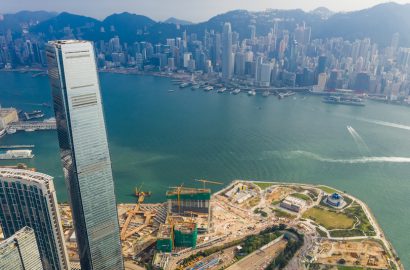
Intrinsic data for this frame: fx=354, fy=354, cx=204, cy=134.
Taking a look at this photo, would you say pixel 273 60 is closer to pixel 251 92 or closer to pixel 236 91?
pixel 251 92

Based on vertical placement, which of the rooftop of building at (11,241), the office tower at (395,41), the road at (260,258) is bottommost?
the road at (260,258)

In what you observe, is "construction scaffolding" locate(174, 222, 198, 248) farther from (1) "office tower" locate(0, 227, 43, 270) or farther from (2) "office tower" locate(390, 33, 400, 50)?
(2) "office tower" locate(390, 33, 400, 50)

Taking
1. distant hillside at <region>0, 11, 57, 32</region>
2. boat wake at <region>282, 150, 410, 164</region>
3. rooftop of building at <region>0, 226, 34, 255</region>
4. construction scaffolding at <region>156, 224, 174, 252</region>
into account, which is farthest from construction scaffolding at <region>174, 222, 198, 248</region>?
distant hillside at <region>0, 11, 57, 32</region>

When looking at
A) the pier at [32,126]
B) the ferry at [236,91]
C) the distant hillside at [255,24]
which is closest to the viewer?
the pier at [32,126]

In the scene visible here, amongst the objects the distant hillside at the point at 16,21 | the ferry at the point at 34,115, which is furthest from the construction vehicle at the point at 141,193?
the distant hillside at the point at 16,21

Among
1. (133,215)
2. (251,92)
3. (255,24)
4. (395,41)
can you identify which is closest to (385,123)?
(251,92)

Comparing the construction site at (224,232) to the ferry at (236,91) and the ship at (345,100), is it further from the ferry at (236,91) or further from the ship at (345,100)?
the ferry at (236,91)
